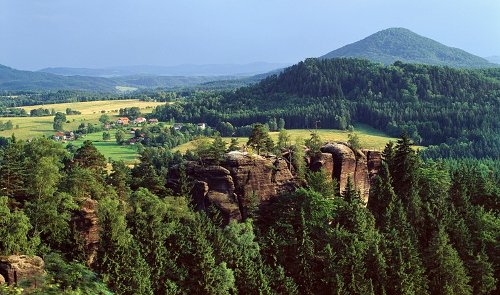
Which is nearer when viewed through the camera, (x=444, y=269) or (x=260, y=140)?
(x=444, y=269)

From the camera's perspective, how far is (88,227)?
59.1 meters

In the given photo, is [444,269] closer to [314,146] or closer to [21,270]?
[314,146]

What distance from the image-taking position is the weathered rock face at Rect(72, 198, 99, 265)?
57688 millimetres

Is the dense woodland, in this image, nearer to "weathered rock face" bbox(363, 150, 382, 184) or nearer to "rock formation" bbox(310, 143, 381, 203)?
"rock formation" bbox(310, 143, 381, 203)

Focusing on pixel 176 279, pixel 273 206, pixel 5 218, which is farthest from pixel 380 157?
pixel 5 218

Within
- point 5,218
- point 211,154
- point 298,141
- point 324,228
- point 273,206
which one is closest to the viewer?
point 5,218

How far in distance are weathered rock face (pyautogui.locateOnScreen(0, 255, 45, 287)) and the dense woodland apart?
4.20ft

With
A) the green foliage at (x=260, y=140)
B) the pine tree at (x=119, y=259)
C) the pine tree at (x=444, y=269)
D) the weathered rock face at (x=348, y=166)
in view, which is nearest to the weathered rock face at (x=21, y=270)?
the pine tree at (x=119, y=259)

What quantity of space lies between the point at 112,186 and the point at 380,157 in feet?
146

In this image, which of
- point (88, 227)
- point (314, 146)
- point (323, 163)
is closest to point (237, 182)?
point (323, 163)

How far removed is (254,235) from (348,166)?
78.6ft

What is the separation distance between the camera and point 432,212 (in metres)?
76.7

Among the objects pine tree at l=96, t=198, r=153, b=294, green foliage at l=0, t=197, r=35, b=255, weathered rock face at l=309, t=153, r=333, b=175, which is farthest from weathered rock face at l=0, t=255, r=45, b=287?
weathered rock face at l=309, t=153, r=333, b=175

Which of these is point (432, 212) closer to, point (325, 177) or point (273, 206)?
point (325, 177)
